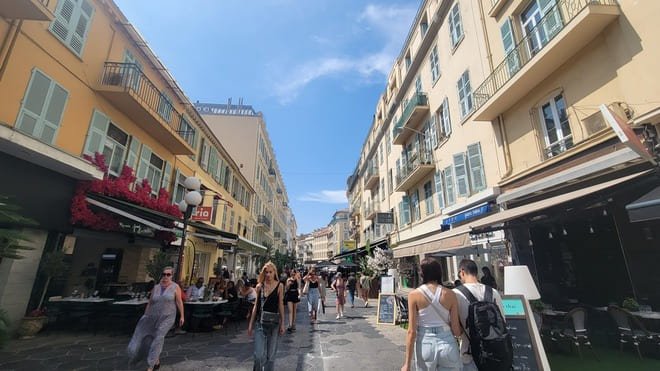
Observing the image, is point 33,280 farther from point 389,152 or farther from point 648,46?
point 389,152

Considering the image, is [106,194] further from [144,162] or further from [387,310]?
[387,310]

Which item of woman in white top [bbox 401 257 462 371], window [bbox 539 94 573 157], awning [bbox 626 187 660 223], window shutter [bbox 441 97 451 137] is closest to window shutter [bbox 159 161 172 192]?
woman in white top [bbox 401 257 462 371]

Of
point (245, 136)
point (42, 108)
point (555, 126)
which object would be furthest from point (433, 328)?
point (245, 136)

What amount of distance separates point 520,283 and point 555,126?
6.34 meters

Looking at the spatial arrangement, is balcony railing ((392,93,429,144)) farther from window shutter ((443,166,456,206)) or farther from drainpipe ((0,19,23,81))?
drainpipe ((0,19,23,81))

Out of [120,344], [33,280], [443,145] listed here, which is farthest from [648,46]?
[33,280]

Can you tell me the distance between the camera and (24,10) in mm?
6355

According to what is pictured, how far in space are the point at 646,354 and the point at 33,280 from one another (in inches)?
550

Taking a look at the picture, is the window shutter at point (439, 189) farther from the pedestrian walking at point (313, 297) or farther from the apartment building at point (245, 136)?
the apartment building at point (245, 136)

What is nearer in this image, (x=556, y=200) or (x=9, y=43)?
(x=556, y=200)

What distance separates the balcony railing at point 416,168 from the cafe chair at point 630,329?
32.4ft

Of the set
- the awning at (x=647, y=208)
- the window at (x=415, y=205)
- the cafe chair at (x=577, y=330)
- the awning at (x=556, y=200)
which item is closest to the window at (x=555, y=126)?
the awning at (x=556, y=200)

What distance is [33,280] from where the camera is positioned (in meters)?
7.29

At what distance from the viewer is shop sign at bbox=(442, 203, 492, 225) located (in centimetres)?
1038
